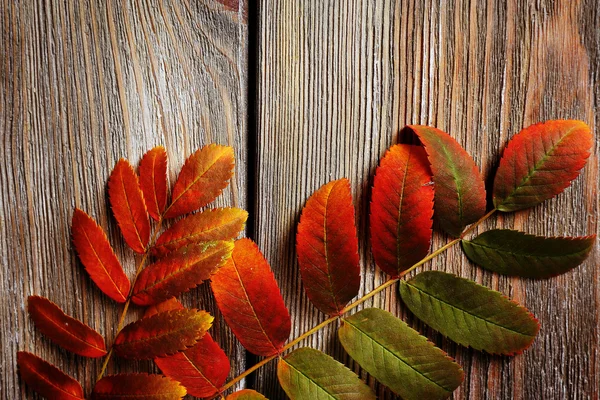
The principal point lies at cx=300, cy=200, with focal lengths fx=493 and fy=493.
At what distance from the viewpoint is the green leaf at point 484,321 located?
54cm

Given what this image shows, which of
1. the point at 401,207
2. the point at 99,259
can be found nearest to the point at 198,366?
the point at 99,259

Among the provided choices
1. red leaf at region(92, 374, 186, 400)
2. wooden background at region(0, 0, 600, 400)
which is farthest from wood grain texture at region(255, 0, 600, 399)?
red leaf at region(92, 374, 186, 400)

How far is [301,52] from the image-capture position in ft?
1.92

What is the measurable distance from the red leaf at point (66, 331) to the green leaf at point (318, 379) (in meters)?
0.21

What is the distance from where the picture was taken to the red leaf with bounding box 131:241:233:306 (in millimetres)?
517

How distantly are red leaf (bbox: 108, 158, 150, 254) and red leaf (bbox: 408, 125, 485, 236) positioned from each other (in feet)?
1.04

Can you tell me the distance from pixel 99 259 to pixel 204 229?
0.12 m

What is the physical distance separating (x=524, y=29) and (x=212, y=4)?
Result: 1.20 ft

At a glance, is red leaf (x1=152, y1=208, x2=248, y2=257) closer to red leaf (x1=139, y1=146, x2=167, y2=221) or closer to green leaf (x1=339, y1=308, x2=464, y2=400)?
red leaf (x1=139, y1=146, x2=167, y2=221)

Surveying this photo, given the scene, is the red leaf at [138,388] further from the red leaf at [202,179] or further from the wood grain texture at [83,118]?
the red leaf at [202,179]

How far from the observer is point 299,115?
59 cm

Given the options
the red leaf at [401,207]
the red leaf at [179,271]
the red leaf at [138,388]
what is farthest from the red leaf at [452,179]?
the red leaf at [138,388]

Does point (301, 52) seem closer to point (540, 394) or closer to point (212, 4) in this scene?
point (212, 4)

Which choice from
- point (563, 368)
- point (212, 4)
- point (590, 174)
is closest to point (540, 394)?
point (563, 368)
